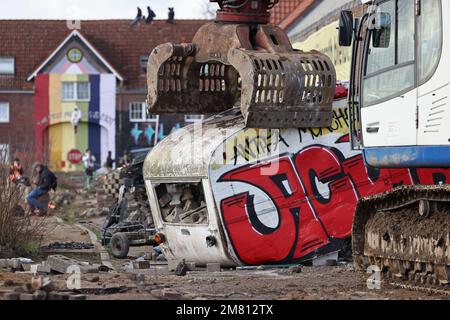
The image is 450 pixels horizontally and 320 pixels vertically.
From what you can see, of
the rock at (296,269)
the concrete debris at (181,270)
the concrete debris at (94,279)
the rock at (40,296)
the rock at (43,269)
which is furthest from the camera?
the concrete debris at (181,270)

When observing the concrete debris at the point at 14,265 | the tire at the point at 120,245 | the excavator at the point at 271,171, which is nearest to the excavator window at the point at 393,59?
the excavator at the point at 271,171

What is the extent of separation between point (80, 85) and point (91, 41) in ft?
9.48

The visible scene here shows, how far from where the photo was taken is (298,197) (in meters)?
17.1

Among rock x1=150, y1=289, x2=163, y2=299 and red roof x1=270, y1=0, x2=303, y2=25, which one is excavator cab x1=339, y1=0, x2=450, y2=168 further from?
red roof x1=270, y1=0, x2=303, y2=25

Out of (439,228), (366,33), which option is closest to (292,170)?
(366,33)

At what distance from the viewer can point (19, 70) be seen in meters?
A: 76.1

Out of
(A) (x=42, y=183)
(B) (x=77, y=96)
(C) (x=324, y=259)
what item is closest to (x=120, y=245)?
(C) (x=324, y=259)

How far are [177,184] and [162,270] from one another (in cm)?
139

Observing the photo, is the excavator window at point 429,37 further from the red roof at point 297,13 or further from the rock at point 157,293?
the red roof at point 297,13

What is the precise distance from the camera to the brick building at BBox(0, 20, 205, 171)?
73875 mm

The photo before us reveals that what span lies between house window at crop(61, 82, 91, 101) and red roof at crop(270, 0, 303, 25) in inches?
1155

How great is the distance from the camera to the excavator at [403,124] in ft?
42.9

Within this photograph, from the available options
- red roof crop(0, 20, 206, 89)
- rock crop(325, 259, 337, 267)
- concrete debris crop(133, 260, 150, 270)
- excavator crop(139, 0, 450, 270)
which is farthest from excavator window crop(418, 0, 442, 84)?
red roof crop(0, 20, 206, 89)

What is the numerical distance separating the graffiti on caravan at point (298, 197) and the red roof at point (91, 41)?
193ft
